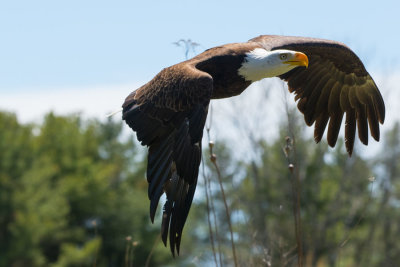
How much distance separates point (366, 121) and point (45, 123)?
133 ft

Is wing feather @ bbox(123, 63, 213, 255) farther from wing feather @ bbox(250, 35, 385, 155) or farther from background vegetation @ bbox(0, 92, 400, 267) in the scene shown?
background vegetation @ bbox(0, 92, 400, 267)

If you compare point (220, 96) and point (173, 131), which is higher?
point (220, 96)

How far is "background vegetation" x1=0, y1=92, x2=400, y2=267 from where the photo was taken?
107 feet

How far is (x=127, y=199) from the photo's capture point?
4344 cm

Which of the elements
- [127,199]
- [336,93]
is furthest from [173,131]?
[127,199]

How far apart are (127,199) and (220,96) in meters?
37.0

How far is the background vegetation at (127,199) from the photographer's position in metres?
32.5

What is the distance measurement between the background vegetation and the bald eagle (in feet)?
68.9

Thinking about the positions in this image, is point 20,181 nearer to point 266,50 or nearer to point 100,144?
point 100,144

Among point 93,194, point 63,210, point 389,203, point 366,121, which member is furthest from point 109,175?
point 366,121

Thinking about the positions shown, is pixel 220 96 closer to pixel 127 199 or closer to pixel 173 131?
pixel 173 131

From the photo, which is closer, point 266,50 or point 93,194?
point 266,50

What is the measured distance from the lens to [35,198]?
38.7m


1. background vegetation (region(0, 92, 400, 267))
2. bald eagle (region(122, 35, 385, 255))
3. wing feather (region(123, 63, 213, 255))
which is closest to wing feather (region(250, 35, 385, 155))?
bald eagle (region(122, 35, 385, 255))
